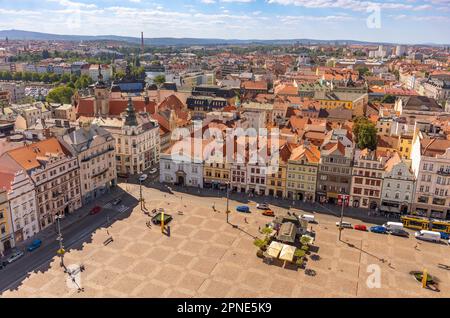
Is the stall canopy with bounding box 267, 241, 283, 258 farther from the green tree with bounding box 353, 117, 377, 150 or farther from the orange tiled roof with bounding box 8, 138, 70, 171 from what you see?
the green tree with bounding box 353, 117, 377, 150

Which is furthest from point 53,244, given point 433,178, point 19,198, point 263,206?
point 433,178

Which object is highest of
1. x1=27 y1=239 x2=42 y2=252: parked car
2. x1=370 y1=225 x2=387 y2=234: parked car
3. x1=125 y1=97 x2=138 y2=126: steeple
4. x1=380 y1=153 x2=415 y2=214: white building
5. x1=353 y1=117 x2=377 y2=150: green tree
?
x1=125 y1=97 x2=138 y2=126: steeple

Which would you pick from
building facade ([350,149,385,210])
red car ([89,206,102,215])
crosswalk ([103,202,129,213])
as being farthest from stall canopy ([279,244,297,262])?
red car ([89,206,102,215])

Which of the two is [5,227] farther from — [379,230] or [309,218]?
[379,230]

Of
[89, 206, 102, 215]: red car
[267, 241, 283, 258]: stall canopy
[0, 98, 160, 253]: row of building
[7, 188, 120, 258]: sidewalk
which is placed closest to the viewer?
[267, 241, 283, 258]: stall canopy
